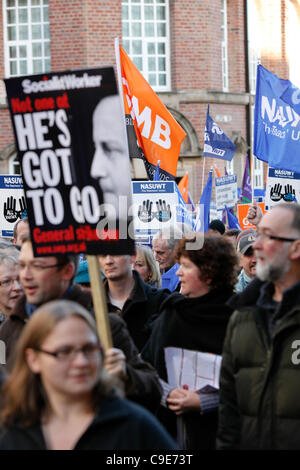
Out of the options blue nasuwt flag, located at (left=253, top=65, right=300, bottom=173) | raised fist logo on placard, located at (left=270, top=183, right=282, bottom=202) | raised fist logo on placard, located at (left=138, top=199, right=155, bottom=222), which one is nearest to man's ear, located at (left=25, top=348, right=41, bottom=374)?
blue nasuwt flag, located at (left=253, top=65, right=300, bottom=173)

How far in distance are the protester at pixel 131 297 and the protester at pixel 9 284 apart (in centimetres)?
58

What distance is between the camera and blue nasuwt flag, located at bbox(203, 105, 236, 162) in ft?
47.9

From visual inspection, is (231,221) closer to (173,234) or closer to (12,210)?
(12,210)

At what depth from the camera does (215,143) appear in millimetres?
14789

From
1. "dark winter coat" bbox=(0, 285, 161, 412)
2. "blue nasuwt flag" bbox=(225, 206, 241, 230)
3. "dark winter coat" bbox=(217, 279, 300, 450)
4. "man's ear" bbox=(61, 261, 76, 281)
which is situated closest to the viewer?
"dark winter coat" bbox=(217, 279, 300, 450)

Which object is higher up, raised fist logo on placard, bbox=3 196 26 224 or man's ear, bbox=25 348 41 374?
man's ear, bbox=25 348 41 374

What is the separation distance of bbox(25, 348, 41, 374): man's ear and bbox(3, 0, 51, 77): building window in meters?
20.9

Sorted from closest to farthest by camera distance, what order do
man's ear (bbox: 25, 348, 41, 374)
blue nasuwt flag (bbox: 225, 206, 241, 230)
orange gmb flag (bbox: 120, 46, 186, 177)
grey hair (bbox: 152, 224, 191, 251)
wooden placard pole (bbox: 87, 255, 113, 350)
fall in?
man's ear (bbox: 25, 348, 41, 374) < wooden placard pole (bbox: 87, 255, 113, 350) < grey hair (bbox: 152, 224, 191, 251) < orange gmb flag (bbox: 120, 46, 186, 177) < blue nasuwt flag (bbox: 225, 206, 241, 230)

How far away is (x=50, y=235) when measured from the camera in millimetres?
4258

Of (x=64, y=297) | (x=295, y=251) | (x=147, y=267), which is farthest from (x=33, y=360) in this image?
(x=147, y=267)

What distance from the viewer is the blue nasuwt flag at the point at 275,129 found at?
10305 mm

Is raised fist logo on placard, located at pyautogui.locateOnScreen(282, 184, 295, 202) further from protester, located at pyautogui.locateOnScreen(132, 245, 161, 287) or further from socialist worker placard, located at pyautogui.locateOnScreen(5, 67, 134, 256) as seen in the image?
socialist worker placard, located at pyautogui.locateOnScreen(5, 67, 134, 256)

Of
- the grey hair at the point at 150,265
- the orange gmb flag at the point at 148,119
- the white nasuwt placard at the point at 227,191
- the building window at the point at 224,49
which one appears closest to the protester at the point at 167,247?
the grey hair at the point at 150,265
